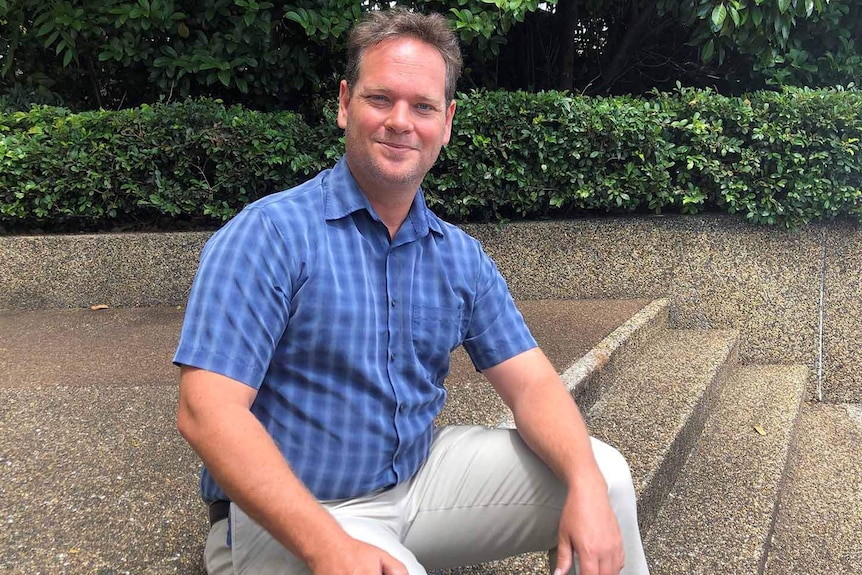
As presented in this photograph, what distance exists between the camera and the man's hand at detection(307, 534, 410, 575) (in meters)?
1.24

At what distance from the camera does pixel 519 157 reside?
15.2 ft

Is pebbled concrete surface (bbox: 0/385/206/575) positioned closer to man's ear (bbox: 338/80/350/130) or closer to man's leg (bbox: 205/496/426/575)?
man's leg (bbox: 205/496/426/575)

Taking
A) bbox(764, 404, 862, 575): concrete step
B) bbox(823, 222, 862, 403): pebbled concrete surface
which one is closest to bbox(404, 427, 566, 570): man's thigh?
bbox(764, 404, 862, 575): concrete step

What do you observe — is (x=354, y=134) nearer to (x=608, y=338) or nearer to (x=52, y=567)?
(x=52, y=567)

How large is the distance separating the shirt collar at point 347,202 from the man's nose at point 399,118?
0.15 m

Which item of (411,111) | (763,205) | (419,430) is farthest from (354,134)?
(763,205)

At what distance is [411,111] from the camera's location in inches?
68.1

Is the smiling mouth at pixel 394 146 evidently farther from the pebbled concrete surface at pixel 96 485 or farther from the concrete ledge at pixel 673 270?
the concrete ledge at pixel 673 270

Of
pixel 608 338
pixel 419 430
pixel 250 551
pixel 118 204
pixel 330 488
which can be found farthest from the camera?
pixel 118 204

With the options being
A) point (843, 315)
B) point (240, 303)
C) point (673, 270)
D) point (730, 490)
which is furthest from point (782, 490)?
point (240, 303)

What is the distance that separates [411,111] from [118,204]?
12.1 feet

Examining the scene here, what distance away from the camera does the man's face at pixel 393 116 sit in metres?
1.68

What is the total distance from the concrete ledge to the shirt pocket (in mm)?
3046

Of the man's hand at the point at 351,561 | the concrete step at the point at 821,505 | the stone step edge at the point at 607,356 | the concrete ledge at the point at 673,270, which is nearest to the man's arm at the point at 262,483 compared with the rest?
the man's hand at the point at 351,561
